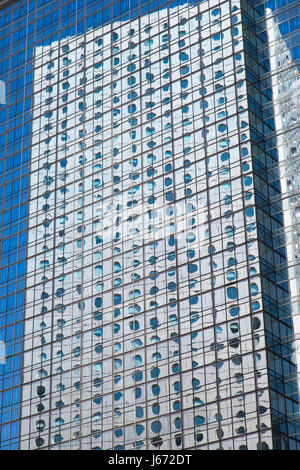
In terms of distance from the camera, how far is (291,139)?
65062 mm

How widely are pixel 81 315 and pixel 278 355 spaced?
16870 mm

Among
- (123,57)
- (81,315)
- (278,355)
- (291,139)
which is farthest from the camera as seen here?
(123,57)

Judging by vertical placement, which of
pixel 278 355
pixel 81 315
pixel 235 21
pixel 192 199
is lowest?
pixel 278 355

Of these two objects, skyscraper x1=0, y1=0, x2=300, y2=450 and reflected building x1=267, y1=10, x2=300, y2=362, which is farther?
reflected building x1=267, y1=10, x2=300, y2=362

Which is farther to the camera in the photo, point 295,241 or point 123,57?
point 123,57

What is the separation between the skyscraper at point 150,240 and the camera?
60.6 m

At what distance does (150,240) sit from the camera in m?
68.1

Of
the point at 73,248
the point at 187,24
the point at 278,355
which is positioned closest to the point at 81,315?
the point at 73,248

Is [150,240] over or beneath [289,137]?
beneath

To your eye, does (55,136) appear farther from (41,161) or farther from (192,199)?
(192,199)

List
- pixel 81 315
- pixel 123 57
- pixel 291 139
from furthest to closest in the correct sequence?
pixel 123 57 → pixel 81 315 → pixel 291 139

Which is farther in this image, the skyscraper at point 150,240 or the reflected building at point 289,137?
the reflected building at point 289,137

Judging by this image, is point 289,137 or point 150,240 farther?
point 150,240

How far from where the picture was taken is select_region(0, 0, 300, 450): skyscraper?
60625mm
